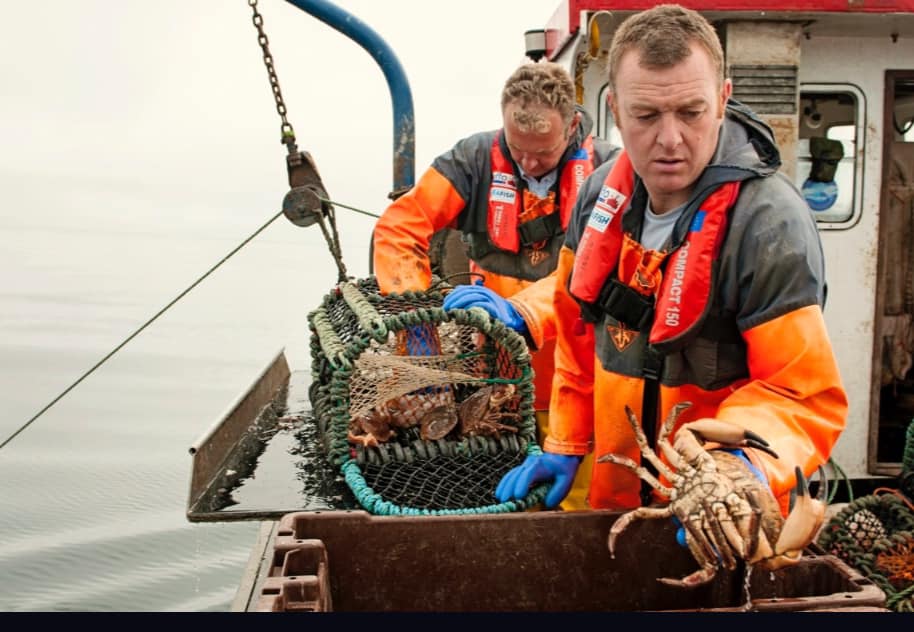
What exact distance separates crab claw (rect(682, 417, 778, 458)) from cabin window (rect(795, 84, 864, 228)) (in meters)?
3.99

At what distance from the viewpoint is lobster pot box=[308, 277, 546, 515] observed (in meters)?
3.39

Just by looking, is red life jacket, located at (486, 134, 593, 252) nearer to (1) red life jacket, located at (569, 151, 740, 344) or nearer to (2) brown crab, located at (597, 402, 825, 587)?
(1) red life jacket, located at (569, 151, 740, 344)

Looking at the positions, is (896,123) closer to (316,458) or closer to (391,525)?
(316,458)

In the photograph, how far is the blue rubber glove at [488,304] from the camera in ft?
11.6

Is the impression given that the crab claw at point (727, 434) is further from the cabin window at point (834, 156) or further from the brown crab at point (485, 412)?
the cabin window at point (834, 156)

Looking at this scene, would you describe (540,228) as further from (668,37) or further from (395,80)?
(395,80)

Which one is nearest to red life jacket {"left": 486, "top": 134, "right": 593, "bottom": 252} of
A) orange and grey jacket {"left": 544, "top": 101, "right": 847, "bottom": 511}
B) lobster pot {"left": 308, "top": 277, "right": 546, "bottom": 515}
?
lobster pot {"left": 308, "top": 277, "right": 546, "bottom": 515}

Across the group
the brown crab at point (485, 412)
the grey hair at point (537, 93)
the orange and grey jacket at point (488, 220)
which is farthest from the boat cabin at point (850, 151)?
the brown crab at point (485, 412)

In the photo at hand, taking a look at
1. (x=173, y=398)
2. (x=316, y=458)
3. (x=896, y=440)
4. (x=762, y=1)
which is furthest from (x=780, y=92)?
(x=173, y=398)

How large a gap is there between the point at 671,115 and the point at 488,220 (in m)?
2.06

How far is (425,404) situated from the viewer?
3.78 metres

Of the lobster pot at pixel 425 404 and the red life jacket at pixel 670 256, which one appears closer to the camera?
the red life jacket at pixel 670 256

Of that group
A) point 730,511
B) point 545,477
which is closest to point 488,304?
point 545,477

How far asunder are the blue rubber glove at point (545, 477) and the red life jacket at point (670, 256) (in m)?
0.54
